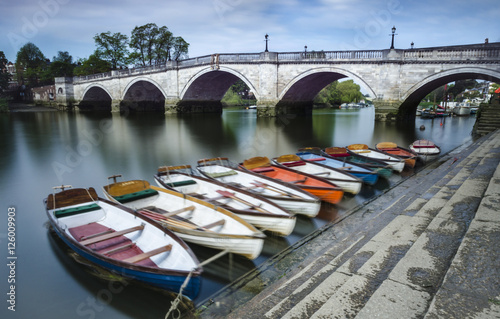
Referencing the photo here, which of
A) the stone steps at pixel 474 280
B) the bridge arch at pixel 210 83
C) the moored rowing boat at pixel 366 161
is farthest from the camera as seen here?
the bridge arch at pixel 210 83

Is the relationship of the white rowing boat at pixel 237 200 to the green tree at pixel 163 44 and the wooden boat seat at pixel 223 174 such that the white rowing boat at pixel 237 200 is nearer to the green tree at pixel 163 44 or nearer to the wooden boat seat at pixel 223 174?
the wooden boat seat at pixel 223 174

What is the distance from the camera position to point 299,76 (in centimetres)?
2958

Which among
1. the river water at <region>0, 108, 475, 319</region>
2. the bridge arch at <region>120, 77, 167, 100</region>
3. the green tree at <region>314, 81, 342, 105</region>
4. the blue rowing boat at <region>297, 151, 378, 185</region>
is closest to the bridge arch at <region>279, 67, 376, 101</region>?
the river water at <region>0, 108, 475, 319</region>

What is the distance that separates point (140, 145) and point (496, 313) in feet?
55.8

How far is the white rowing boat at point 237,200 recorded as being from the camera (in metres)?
5.40

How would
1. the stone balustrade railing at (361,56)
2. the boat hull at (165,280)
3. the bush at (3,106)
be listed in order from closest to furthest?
the boat hull at (165,280), the stone balustrade railing at (361,56), the bush at (3,106)

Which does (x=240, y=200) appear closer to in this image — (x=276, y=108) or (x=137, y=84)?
(x=276, y=108)

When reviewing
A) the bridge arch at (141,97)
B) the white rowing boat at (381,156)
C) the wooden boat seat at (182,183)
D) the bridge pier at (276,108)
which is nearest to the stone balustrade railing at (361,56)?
the bridge pier at (276,108)

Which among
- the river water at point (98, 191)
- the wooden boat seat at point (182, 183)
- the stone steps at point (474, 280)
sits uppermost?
the stone steps at point (474, 280)

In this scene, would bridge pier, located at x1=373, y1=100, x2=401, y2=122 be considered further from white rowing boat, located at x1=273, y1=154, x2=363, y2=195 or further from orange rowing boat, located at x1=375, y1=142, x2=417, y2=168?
white rowing boat, located at x1=273, y1=154, x2=363, y2=195

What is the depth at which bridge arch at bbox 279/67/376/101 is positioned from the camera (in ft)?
88.0

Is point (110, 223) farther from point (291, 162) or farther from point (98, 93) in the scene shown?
point (98, 93)

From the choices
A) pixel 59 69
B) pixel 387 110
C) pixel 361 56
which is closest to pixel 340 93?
pixel 361 56

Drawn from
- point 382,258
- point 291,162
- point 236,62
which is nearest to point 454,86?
point 236,62
